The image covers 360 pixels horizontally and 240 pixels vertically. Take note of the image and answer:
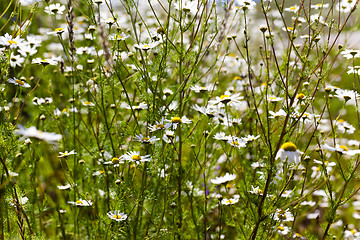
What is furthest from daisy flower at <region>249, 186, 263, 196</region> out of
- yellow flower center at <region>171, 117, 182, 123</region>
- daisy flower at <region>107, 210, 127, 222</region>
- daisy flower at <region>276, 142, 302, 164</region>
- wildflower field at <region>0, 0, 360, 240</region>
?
daisy flower at <region>107, 210, 127, 222</region>

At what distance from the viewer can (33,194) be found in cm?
203

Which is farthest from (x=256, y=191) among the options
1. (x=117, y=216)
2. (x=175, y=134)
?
(x=117, y=216)

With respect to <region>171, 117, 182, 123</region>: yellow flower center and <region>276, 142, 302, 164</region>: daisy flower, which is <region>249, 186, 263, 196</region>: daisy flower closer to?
<region>276, 142, 302, 164</region>: daisy flower

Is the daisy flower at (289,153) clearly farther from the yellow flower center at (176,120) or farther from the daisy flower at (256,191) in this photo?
the yellow flower center at (176,120)

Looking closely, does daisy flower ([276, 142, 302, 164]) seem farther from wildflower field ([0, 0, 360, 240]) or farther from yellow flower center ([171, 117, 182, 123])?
yellow flower center ([171, 117, 182, 123])

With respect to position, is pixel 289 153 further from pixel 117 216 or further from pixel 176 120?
pixel 117 216

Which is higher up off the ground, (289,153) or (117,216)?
(289,153)

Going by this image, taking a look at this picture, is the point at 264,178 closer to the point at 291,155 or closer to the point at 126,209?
the point at 291,155

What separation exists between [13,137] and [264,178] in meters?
1.19

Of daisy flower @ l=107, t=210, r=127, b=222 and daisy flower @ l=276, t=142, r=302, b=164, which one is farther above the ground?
daisy flower @ l=276, t=142, r=302, b=164

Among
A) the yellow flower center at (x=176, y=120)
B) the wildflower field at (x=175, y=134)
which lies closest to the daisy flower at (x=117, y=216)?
the wildflower field at (x=175, y=134)

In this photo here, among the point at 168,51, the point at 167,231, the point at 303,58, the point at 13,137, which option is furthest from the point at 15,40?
the point at 303,58

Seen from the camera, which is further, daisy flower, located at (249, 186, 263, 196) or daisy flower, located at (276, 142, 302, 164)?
daisy flower, located at (249, 186, 263, 196)

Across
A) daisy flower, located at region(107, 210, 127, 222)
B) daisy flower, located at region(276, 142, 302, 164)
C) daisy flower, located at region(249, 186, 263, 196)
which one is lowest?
daisy flower, located at region(107, 210, 127, 222)
